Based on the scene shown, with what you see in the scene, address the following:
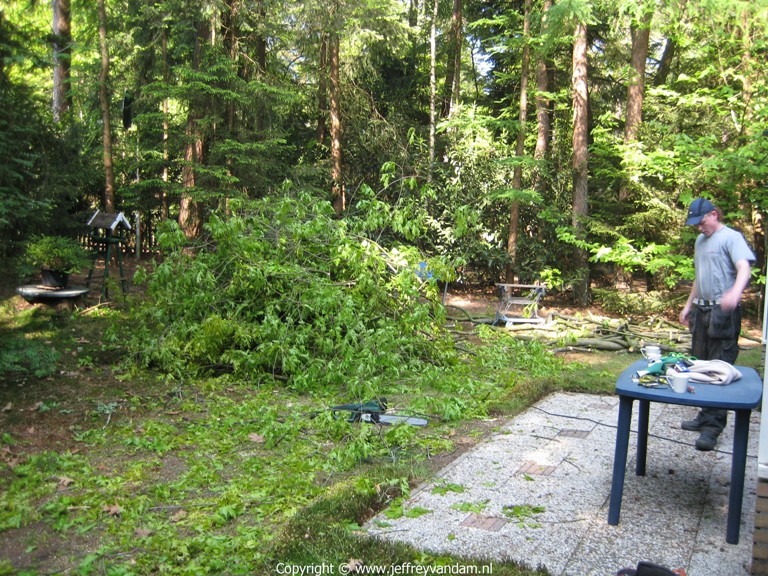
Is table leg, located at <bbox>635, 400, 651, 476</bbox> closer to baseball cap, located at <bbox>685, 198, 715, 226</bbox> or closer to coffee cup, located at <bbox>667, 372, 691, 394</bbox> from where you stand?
coffee cup, located at <bbox>667, 372, 691, 394</bbox>

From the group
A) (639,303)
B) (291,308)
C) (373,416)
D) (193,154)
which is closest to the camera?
(373,416)

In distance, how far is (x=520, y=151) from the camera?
14.2 metres

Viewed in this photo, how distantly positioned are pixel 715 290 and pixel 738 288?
0.25 meters

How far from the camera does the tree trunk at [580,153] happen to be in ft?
43.7

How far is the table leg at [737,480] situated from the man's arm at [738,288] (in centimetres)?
137

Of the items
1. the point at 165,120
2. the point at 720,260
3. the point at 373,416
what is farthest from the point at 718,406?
the point at 165,120

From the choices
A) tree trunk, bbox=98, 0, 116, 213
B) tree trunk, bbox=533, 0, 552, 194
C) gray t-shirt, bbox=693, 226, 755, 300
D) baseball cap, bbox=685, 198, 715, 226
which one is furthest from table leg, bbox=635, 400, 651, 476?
tree trunk, bbox=98, 0, 116, 213

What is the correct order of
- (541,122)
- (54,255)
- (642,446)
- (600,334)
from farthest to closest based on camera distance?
(541,122) → (600,334) → (54,255) → (642,446)

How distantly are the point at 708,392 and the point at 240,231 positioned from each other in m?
5.70

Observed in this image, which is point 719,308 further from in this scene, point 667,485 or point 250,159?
point 250,159

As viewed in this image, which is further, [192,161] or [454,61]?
[454,61]

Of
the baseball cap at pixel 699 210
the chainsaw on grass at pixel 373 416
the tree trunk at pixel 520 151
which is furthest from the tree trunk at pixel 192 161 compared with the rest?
the baseball cap at pixel 699 210

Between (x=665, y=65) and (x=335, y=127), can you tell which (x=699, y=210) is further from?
(x=665, y=65)

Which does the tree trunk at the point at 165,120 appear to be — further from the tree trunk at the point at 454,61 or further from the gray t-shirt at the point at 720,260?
the gray t-shirt at the point at 720,260
